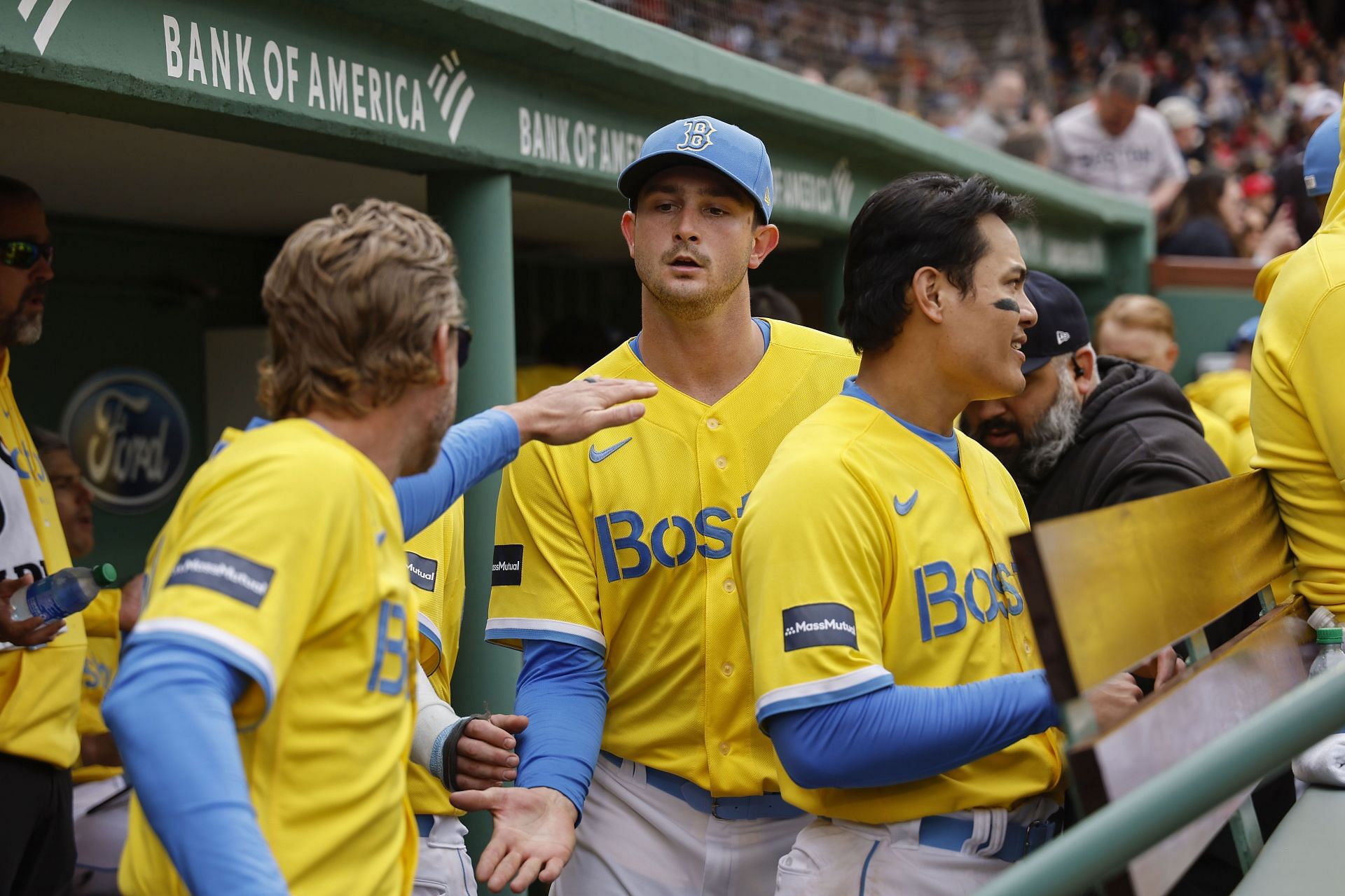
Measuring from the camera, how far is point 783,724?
6.89 feet

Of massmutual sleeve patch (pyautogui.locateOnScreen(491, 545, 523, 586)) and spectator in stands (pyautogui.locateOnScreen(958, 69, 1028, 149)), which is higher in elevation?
spectator in stands (pyautogui.locateOnScreen(958, 69, 1028, 149))

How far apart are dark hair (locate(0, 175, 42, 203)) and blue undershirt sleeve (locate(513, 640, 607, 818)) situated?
1.70 meters

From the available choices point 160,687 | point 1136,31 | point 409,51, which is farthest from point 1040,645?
point 1136,31

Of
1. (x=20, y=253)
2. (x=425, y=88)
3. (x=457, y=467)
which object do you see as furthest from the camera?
(x=425, y=88)

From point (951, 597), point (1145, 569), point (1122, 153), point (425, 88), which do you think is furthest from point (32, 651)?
point (1122, 153)

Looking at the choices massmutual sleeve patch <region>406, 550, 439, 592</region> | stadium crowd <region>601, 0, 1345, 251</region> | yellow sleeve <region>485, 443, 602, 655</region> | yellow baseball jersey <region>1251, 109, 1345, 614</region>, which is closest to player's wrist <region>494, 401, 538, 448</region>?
yellow sleeve <region>485, 443, 602, 655</region>

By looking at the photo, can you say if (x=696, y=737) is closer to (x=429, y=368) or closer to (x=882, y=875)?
(x=882, y=875)

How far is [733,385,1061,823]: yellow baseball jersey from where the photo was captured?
6.81 feet

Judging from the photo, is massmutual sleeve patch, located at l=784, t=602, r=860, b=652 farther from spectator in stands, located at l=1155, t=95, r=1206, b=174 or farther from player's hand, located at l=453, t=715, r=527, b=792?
spectator in stands, located at l=1155, t=95, r=1206, b=174

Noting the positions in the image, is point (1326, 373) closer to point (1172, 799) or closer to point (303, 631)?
point (1172, 799)

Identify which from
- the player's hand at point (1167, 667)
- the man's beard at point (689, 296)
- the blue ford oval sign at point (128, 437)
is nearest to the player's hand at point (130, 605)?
the blue ford oval sign at point (128, 437)

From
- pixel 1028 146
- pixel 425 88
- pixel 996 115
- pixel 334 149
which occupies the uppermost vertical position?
pixel 996 115

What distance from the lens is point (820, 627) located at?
2057 millimetres

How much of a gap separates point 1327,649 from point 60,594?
2.47 m
